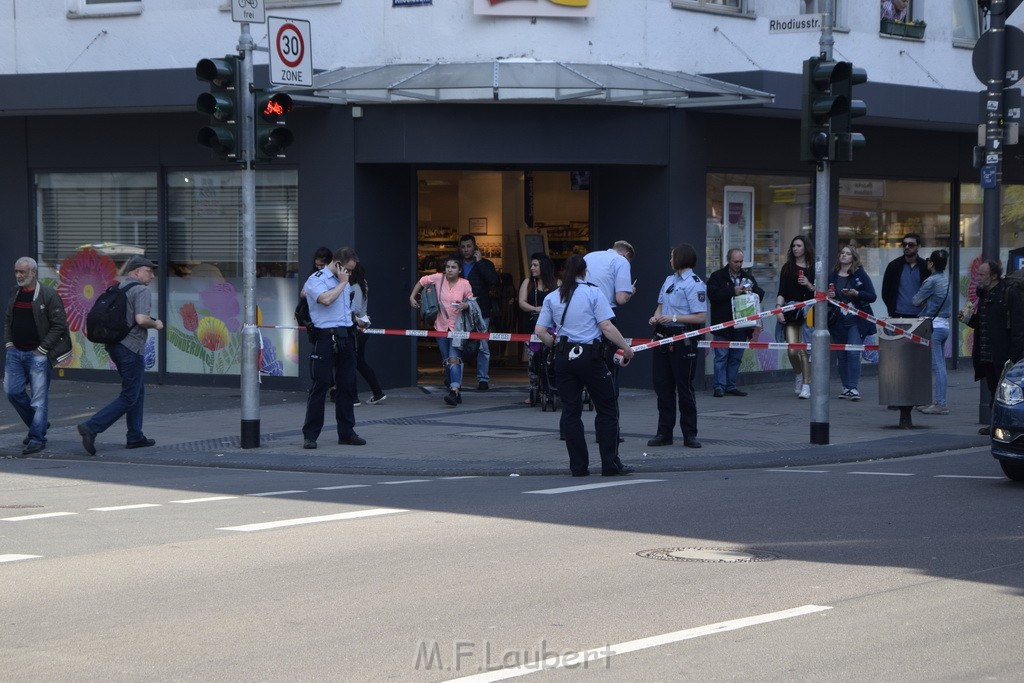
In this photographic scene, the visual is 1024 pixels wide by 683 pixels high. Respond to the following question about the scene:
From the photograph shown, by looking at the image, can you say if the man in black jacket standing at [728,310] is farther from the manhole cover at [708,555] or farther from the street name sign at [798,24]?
the manhole cover at [708,555]

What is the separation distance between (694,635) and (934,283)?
1129 centimetres

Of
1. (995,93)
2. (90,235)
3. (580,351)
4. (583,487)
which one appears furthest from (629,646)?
(90,235)

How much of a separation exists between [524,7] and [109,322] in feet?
22.6

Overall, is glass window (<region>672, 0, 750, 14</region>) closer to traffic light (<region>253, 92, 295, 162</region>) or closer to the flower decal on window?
traffic light (<region>253, 92, 295, 162</region>)

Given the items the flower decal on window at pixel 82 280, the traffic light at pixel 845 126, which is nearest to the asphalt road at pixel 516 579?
the traffic light at pixel 845 126

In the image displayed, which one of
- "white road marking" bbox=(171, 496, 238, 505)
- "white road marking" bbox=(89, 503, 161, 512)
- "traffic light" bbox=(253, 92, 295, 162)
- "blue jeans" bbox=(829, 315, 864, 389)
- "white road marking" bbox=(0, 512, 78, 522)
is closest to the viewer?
"white road marking" bbox=(0, 512, 78, 522)

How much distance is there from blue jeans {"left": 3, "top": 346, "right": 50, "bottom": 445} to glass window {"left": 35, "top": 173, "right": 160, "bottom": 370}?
609 cm

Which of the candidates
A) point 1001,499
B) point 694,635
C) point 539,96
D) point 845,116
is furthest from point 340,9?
point 694,635

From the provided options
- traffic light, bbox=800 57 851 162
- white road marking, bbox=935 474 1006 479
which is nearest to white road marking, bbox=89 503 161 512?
white road marking, bbox=935 474 1006 479

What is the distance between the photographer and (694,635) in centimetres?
639

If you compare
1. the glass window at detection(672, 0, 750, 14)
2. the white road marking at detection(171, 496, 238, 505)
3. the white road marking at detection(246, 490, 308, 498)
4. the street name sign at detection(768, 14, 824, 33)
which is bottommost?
the white road marking at detection(246, 490, 308, 498)

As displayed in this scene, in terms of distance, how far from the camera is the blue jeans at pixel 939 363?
1670cm

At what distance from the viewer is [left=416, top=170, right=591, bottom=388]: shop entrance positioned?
2022 cm

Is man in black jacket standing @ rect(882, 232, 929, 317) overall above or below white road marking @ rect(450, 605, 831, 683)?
above
